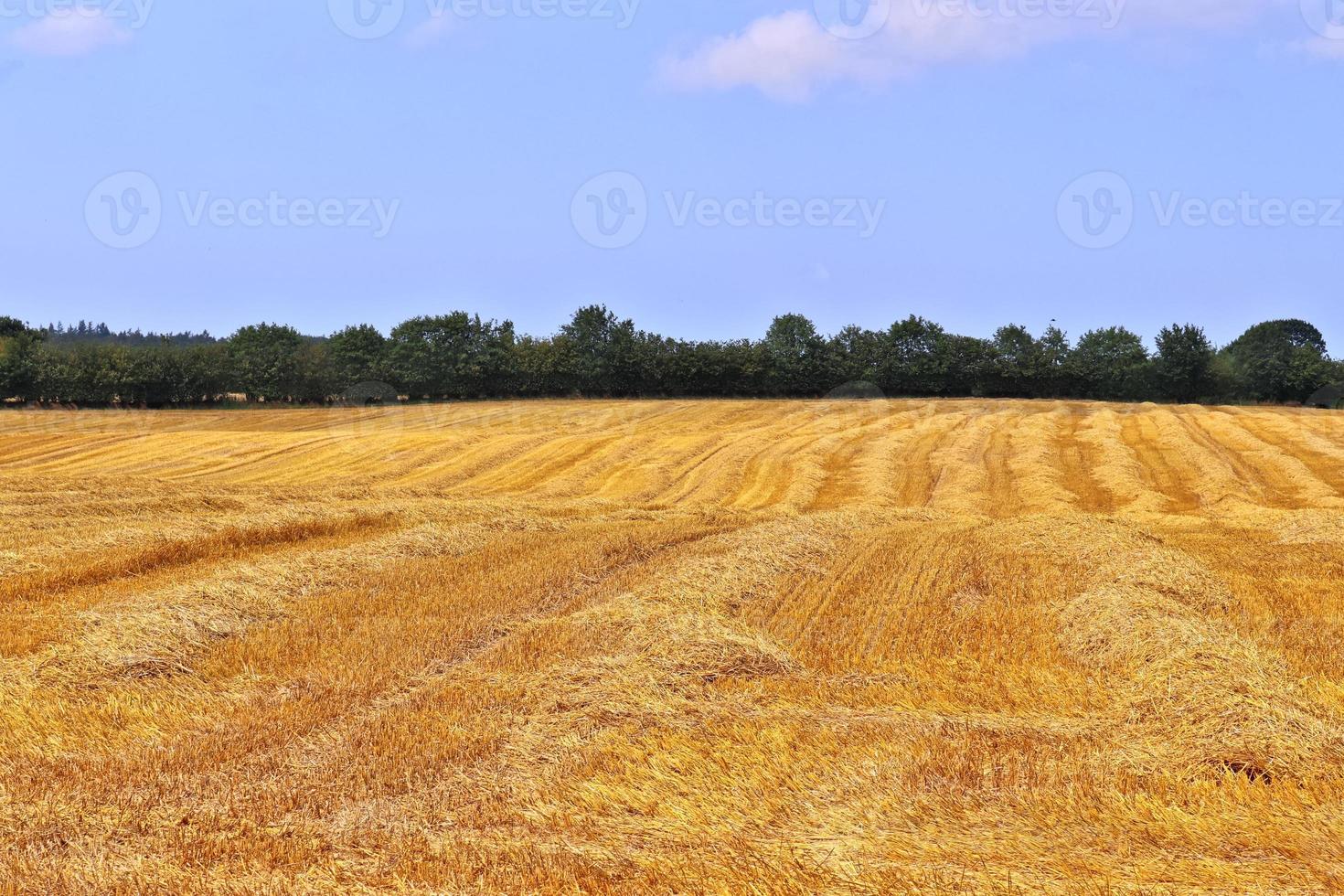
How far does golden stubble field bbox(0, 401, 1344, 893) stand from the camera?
5.75 m

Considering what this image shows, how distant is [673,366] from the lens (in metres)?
69.9

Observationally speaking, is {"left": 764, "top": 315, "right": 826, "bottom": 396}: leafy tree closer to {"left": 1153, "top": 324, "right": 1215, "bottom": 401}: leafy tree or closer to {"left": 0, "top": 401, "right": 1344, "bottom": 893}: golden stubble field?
{"left": 1153, "top": 324, "right": 1215, "bottom": 401}: leafy tree

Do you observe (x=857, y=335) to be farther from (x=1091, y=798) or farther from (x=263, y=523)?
(x=1091, y=798)

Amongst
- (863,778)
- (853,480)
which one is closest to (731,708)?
(863,778)

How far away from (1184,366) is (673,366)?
3624 centimetres

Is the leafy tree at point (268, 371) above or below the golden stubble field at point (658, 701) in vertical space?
above

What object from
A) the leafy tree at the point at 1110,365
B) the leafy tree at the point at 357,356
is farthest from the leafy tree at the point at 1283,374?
the leafy tree at the point at 357,356

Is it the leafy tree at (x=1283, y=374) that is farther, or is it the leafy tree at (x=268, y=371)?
the leafy tree at (x=1283, y=374)

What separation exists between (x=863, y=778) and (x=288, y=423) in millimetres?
51397

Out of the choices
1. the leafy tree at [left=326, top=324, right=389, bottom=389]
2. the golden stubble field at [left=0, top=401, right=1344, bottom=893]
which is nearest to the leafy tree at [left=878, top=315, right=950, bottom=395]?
the leafy tree at [left=326, top=324, right=389, bottom=389]

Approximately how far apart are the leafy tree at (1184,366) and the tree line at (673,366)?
91 mm

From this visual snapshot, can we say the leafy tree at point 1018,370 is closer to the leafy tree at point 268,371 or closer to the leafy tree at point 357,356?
the leafy tree at point 357,356

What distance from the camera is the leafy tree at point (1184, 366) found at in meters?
74.9

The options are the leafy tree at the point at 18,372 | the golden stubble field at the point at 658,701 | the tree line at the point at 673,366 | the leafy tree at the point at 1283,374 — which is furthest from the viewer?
the leafy tree at the point at 1283,374
